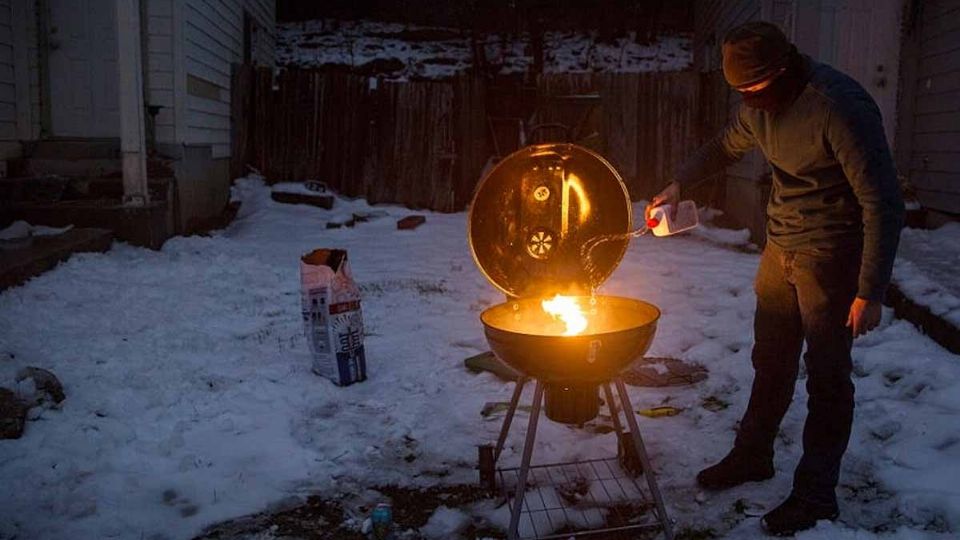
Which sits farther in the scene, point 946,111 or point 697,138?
point 697,138

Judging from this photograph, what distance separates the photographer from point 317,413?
15.6 feet

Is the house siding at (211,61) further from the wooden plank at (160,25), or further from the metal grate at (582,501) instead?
the metal grate at (582,501)

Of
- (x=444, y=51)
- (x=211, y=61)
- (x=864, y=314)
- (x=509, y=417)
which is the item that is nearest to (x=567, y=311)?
(x=509, y=417)

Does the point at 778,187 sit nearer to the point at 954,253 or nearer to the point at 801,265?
the point at 801,265

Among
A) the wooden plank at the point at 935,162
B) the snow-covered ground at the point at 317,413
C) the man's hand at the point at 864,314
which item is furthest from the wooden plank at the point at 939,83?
the man's hand at the point at 864,314

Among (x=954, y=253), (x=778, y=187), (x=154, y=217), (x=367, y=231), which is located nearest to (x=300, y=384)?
(x=778, y=187)

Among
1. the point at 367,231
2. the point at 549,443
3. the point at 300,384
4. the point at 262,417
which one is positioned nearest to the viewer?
the point at 549,443

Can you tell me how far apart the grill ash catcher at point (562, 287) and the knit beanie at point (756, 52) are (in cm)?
81

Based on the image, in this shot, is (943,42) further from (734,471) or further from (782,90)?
(734,471)

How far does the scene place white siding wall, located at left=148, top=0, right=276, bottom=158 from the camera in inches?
415

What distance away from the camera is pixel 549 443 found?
4.25m

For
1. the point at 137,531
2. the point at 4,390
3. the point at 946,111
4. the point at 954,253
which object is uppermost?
the point at 946,111

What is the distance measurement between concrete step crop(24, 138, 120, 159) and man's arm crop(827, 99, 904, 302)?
9901 millimetres

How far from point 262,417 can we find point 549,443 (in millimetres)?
1707
